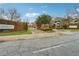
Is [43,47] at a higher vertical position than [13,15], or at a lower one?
lower

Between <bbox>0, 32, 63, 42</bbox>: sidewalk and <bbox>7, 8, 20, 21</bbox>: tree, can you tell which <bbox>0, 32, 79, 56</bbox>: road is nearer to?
<bbox>0, 32, 63, 42</bbox>: sidewalk

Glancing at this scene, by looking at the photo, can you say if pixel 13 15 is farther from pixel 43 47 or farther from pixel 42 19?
pixel 43 47

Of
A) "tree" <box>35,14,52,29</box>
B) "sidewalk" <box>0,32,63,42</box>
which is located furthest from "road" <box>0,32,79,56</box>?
"tree" <box>35,14,52,29</box>

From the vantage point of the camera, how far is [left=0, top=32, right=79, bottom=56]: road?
4.86ft

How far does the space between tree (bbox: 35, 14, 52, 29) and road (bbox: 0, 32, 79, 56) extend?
133 mm

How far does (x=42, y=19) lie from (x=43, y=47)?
240mm

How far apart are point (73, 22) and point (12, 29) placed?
534 mm

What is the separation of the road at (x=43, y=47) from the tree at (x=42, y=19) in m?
0.13

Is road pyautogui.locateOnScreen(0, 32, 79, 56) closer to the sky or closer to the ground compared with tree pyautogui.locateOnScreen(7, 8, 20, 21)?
closer to the ground

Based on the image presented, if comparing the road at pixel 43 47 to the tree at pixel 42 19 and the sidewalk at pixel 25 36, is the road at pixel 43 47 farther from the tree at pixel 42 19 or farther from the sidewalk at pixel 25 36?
the tree at pixel 42 19

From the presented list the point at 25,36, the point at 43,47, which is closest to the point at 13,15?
the point at 25,36

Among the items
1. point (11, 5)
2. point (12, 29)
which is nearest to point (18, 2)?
point (11, 5)

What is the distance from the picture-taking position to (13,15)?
4.98 feet

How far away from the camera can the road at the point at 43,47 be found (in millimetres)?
1481
